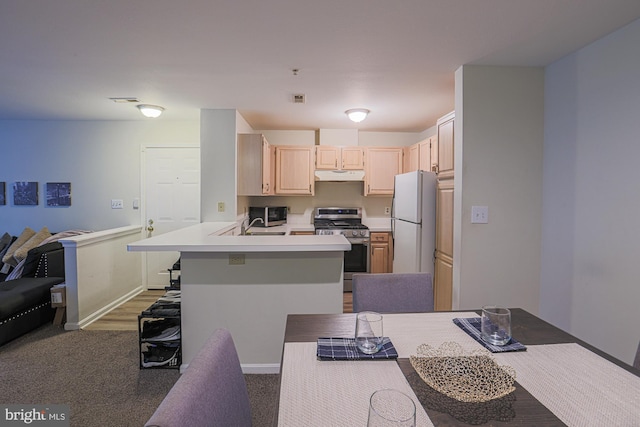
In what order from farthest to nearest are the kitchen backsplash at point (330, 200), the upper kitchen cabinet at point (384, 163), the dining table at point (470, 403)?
the kitchen backsplash at point (330, 200), the upper kitchen cabinet at point (384, 163), the dining table at point (470, 403)

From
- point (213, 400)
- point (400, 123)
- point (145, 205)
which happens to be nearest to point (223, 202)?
point (145, 205)

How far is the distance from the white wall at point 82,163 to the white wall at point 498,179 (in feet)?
10.7

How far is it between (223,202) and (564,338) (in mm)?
3058

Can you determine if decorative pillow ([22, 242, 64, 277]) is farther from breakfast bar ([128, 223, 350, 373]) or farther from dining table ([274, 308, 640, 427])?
dining table ([274, 308, 640, 427])

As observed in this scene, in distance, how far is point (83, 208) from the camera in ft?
13.0

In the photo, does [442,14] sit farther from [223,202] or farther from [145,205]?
[145,205]

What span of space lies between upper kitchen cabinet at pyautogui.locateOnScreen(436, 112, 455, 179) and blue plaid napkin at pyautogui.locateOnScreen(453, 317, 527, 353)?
1555 millimetres

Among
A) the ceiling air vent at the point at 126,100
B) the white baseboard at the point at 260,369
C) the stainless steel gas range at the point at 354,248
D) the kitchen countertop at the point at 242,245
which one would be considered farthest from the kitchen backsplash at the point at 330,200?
the white baseboard at the point at 260,369

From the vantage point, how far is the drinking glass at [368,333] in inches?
39.9

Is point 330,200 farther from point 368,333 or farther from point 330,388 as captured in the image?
point 330,388

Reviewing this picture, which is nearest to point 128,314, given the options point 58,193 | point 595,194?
point 58,193
